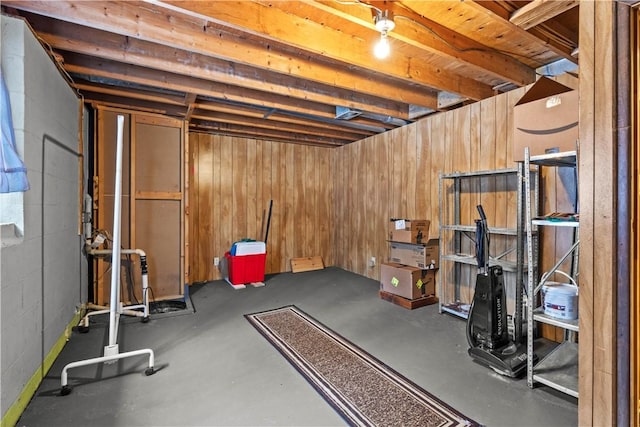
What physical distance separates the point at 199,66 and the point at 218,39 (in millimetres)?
411

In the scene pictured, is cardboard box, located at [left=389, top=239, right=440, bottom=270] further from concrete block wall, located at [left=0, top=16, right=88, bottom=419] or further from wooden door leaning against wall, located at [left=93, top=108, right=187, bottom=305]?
concrete block wall, located at [left=0, top=16, right=88, bottom=419]

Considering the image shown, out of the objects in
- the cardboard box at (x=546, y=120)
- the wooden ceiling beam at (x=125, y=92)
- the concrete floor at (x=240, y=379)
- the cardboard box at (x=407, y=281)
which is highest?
the wooden ceiling beam at (x=125, y=92)

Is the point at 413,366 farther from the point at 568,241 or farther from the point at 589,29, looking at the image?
the point at 589,29

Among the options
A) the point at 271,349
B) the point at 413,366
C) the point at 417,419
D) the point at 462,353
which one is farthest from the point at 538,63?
the point at 271,349

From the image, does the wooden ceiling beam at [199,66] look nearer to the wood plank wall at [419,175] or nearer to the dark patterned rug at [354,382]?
the wood plank wall at [419,175]

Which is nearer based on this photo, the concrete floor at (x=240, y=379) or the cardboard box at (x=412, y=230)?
the concrete floor at (x=240, y=379)

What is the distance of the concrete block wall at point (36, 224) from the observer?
1.68 m

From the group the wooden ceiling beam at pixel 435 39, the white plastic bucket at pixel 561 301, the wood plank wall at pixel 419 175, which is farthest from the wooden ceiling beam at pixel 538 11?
the white plastic bucket at pixel 561 301

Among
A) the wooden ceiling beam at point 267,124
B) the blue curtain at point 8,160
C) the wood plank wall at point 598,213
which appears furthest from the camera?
the wooden ceiling beam at point 267,124

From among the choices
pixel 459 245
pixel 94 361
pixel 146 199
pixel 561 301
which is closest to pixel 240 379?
pixel 94 361

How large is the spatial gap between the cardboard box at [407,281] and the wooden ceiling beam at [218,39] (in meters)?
2.02

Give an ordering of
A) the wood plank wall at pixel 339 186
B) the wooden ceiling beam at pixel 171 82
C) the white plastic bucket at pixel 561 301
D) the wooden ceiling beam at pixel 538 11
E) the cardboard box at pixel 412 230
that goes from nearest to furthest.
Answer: the wooden ceiling beam at pixel 538 11
the white plastic bucket at pixel 561 301
the wooden ceiling beam at pixel 171 82
the wood plank wall at pixel 339 186
the cardboard box at pixel 412 230

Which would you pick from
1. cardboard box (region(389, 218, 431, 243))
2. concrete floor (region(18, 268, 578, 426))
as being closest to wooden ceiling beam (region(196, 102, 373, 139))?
cardboard box (region(389, 218, 431, 243))

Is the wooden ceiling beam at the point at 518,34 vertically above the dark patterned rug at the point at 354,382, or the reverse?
the wooden ceiling beam at the point at 518,34
